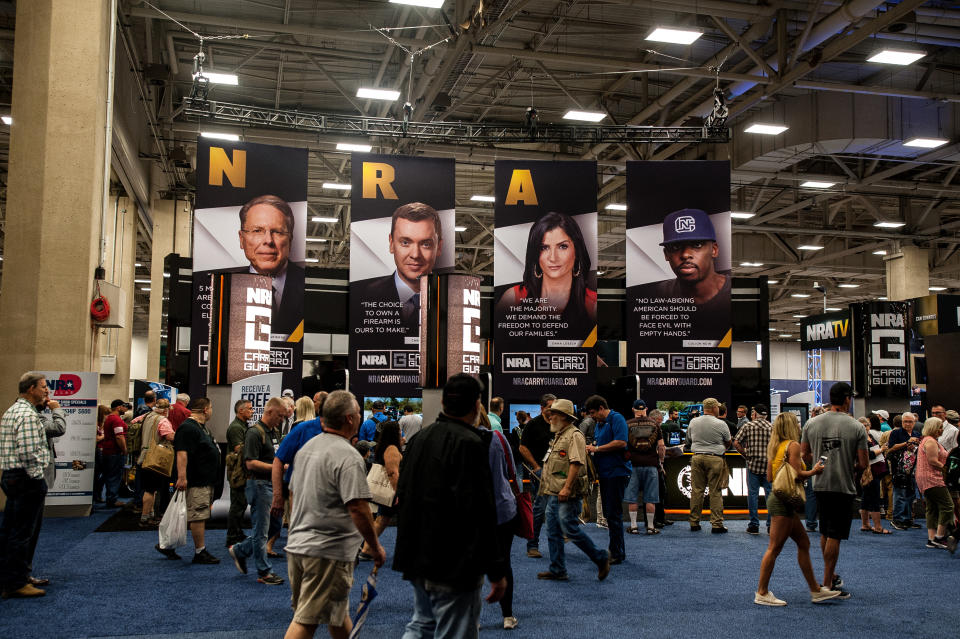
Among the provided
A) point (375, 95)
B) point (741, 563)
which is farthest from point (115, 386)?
point (741, 563)

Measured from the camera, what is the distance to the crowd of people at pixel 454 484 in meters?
3.33

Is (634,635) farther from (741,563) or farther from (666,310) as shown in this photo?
(666,310)

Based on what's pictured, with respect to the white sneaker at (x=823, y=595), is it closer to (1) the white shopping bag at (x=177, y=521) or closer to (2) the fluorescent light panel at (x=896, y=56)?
(1) the white shopping bag at (x=177, y=521)

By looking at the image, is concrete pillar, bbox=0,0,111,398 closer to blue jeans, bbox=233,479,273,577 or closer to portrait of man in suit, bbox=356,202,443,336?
portrait of man in suit, bbox=356,202,443,336

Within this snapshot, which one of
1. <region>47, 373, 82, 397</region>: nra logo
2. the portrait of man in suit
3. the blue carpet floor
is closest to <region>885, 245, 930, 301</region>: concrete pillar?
the portrait of man in suit

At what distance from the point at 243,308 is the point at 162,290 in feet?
43.0

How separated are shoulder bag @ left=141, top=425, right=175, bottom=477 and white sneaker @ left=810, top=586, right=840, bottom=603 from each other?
6.48 meters

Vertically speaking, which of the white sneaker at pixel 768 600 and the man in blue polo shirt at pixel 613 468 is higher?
the man in blue polo shirt at pixel 613 468

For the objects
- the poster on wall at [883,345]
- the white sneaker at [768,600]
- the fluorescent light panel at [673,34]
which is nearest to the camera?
the white sneaker at [768,600]

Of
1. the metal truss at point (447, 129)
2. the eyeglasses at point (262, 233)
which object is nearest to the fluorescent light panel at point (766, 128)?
the metal truss at point (447, 129)

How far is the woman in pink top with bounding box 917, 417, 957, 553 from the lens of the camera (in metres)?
9.00

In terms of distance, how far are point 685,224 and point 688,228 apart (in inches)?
3.1

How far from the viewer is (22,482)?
6148mm

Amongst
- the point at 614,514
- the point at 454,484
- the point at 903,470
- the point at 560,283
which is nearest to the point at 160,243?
the point at 560,283
